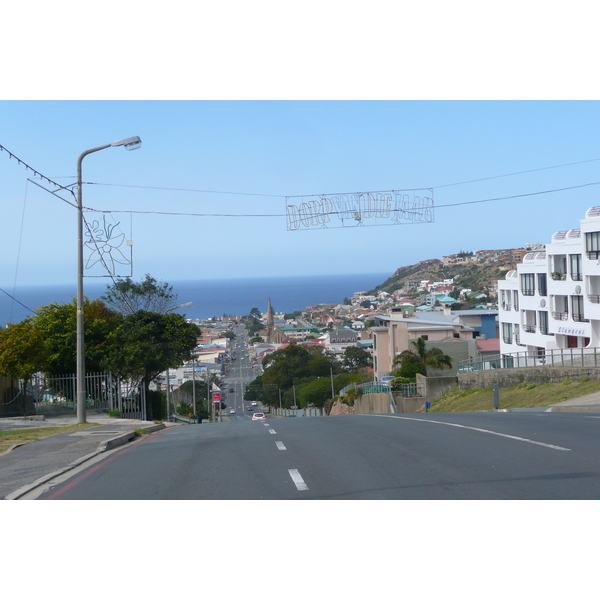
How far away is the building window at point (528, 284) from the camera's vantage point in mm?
49969

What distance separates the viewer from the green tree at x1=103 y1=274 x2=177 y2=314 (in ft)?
128

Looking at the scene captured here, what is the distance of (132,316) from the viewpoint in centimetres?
3195

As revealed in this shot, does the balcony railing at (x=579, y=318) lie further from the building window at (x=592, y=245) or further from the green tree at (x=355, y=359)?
the green tree at (x=355, y=359)

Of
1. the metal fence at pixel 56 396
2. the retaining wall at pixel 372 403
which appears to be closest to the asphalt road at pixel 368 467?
the metal fence at pixel 56 396

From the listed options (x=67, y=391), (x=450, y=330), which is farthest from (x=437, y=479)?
(x=450, y=330)

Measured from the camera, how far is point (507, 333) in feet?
181

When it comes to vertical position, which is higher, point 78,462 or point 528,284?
point 528,284

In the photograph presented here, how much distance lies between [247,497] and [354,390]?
43.7 m

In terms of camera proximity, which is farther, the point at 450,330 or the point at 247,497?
the point at 450,330

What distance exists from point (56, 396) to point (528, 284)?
3611cm

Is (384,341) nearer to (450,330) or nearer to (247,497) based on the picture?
(450,330)

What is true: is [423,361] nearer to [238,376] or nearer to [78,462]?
[78,462]

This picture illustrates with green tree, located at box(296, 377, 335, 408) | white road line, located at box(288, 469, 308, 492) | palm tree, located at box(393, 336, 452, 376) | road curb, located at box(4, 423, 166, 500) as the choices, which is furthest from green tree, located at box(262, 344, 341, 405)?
white road line, located at box(288, 469, 308, 492)

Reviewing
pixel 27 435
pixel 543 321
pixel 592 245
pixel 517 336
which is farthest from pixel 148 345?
pixel 517 336
